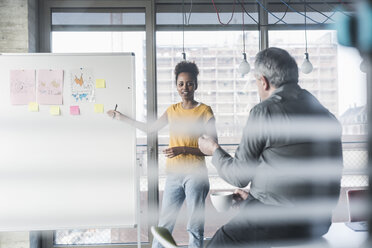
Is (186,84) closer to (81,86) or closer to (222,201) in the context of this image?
(81,86)

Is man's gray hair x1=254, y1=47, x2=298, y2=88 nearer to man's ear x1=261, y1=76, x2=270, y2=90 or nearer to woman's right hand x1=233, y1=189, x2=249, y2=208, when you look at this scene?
man's ear x1=261, y1=76, x2=270, y2=90

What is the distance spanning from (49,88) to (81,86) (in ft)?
0.68

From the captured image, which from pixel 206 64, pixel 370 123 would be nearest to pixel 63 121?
pixel 206 64

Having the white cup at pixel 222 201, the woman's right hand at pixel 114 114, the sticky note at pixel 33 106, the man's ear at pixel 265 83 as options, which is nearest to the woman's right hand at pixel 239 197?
the white cup at pixel 222 201

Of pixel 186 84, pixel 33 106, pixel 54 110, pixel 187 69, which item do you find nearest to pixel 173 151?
pixel 186 84

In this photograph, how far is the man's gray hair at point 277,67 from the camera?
1.11 metres

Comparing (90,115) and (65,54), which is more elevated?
(65,54)

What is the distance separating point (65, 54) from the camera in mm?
2197

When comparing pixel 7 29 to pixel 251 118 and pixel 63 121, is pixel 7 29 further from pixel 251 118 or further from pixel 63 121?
pixel 251 118

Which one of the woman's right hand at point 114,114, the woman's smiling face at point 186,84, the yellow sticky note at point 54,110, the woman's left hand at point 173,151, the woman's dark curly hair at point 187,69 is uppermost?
the woman's dark curly hair at point 187,69

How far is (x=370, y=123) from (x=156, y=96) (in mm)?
2406

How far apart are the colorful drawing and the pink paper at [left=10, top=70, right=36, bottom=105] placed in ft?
0.85

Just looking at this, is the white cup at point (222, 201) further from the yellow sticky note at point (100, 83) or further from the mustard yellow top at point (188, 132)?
the yellow sticky note at point (100, 83)

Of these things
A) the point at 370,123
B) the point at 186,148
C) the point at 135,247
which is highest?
the point at 370,123
